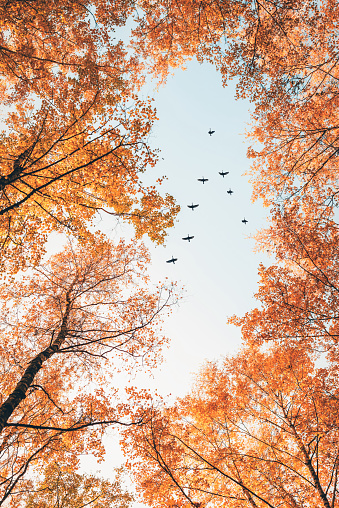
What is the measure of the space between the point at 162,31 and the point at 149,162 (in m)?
5.41

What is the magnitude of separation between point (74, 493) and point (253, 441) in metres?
7.24

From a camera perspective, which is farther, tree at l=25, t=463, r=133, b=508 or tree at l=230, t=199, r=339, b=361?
tree at l=25, t=463, r=133, b=508

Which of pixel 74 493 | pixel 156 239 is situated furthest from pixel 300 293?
pixel 74 493

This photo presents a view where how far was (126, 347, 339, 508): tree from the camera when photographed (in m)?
5.72

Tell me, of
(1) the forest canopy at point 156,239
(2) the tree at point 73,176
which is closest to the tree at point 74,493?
(1) the forest canopy at point 156,239

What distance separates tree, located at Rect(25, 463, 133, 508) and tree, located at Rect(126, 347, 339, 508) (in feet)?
11.5

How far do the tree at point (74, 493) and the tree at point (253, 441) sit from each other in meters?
3.52

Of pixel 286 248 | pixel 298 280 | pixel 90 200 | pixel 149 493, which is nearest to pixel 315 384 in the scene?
pixel 298 280

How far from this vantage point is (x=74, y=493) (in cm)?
945

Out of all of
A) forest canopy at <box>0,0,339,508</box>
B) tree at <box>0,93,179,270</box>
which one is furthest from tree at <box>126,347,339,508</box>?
tree at <box>0,93,179,270</box>

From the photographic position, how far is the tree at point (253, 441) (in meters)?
5.72

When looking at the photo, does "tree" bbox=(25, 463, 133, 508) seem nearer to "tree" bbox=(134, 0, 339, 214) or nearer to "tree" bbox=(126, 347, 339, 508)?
"tree" bbox=(126, 347, 339, 508)

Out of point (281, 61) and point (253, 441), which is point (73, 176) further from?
point (253, 441)

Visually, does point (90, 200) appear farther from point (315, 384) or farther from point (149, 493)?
point (149, 493)
